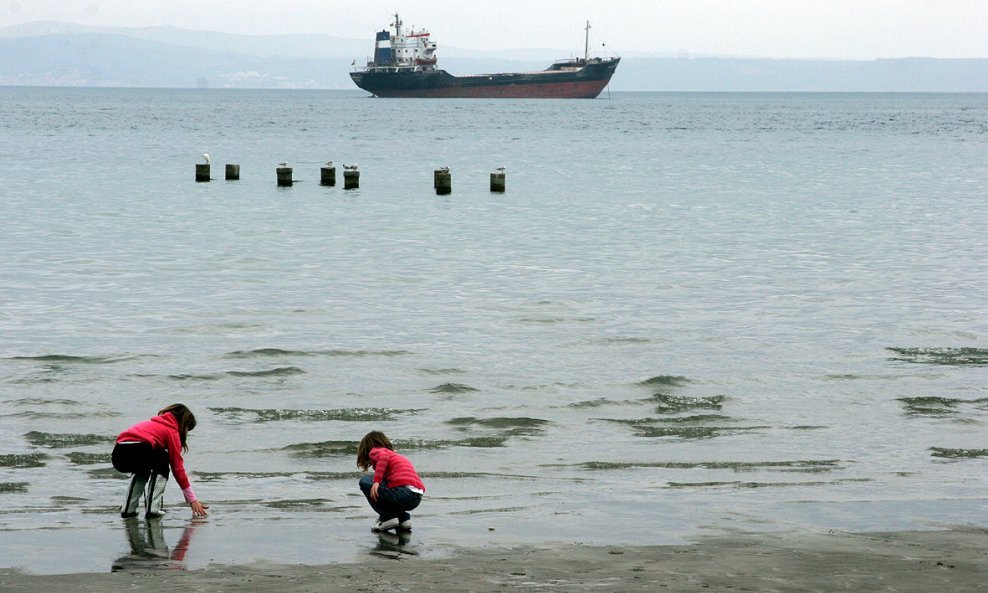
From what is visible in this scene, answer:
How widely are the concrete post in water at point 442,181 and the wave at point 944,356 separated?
2799 cm

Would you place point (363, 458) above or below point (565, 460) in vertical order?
above

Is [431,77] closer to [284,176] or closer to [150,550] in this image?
[284,176]

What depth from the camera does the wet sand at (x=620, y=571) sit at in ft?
25.0

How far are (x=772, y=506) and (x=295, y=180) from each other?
44.8 meters

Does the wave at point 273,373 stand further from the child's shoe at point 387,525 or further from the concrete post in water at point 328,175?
the concrete post in water at point 328,175

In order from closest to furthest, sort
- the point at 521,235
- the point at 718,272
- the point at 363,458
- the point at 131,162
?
the point at 363,458, the point at 718,272, the point at 521,235, the point at 131,162

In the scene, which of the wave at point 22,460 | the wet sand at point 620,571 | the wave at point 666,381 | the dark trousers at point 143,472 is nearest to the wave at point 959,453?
the wet sand at point 620,571

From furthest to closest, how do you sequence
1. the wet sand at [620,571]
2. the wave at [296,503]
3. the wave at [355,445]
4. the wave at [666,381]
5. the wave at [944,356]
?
the wave at [944,356] → the wave at [666,381] → the wave at [355,445] → the wave at [296,503] → the wet sand at [620,571]

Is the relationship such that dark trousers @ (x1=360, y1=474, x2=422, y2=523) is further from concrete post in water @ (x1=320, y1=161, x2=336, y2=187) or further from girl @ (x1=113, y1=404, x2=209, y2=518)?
concrete post in water @ (x1=320, y1=161, x2=336, y2=187)

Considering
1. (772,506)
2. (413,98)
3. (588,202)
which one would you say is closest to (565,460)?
(772,506)

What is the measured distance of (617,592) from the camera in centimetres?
750

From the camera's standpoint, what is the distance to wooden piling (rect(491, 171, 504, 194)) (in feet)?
150

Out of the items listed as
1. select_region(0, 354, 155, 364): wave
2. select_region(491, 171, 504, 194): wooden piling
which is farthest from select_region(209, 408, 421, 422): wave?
select_region(491, 171, 504, 194): wooden piling

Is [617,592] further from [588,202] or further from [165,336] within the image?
[588,202]
